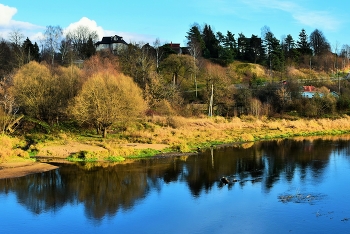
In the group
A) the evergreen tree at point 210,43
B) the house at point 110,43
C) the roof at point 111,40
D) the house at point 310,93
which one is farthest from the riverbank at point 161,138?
the roof at point 111,40

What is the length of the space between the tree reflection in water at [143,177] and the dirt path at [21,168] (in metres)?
0.95

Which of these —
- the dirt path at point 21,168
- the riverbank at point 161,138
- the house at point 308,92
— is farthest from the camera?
the house at point 308,92

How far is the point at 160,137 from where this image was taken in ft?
131

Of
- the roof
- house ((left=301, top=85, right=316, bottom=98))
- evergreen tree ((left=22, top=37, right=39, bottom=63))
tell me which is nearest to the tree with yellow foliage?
house ((left=301, top=85, right=316, bottom=98))

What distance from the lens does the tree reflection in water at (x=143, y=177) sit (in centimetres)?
2162

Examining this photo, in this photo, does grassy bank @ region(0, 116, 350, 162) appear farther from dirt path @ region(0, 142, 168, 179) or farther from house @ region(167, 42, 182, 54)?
house @ region(167, 42, 182, 54)

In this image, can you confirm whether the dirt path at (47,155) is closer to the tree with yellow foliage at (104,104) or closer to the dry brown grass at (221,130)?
the dry brown grass at (221,130)

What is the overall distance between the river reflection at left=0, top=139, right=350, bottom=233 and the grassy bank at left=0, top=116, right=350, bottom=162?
2.64 m

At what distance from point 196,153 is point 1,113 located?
60.7 ft

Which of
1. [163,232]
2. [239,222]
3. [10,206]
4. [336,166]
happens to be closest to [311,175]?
[336,166]

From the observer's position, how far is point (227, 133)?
46.6 meters

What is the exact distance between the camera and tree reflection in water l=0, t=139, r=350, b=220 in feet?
70.9

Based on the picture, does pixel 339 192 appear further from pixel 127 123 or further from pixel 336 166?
pixel 127 123

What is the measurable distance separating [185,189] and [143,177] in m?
3.83
